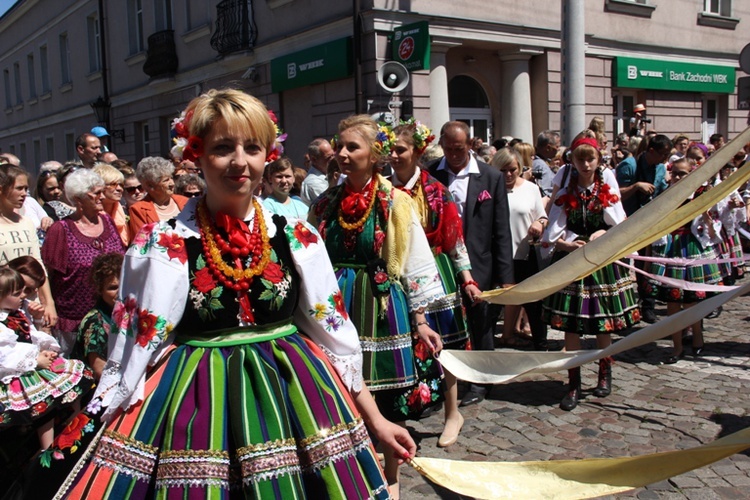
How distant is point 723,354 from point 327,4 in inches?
414

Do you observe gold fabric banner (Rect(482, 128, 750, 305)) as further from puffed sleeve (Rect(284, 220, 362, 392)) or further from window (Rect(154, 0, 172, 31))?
window (Rect(154, 0, 172, 31))

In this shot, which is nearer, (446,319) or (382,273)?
(382,273)

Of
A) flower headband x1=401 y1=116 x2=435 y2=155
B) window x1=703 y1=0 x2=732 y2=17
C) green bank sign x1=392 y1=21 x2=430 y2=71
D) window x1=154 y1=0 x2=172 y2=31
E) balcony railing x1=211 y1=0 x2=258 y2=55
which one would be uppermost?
window x1=154 y1=0 x2=172 y2=31

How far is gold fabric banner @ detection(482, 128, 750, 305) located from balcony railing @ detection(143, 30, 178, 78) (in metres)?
19.4

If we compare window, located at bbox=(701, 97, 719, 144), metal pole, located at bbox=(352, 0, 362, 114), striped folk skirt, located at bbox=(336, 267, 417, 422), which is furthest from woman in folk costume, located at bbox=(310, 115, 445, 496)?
window, located at bbox=(701, 97, 719, 144)

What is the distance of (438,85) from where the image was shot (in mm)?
13734

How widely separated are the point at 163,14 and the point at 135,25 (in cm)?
254

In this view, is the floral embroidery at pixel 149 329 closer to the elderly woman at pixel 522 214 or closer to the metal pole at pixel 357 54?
the elderly woman at pixel 522 214

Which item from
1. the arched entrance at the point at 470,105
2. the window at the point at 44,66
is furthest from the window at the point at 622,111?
the window at the point at 44,66

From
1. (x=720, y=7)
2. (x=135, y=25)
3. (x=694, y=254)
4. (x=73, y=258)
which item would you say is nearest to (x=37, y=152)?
(x=135, y=25)

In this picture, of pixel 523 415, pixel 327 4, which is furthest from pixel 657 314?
pixel 327 4

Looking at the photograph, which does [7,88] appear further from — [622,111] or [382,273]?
[382,273]

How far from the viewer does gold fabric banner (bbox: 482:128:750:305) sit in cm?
211

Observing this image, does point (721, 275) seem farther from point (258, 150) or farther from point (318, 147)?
point (258, 150)
